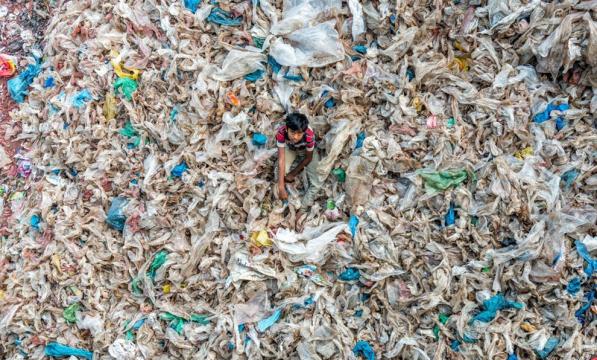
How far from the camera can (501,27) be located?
4.00m

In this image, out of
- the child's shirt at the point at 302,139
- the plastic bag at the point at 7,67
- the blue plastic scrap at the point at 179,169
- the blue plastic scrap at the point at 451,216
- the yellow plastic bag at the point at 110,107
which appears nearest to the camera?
the blue plastic scrap at the point at 451,216

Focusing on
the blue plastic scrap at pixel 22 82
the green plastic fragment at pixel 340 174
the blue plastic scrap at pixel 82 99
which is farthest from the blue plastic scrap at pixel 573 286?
the blue plastic scrap at pixel 22 82

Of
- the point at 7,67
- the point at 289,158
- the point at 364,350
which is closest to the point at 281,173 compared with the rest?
the point at 289,158

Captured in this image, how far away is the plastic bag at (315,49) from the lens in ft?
13.6

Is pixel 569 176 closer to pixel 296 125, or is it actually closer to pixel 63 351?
pixel 296 125

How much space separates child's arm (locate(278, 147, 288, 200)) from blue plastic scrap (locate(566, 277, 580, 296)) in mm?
2177

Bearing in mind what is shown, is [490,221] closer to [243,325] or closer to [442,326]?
[442,326]

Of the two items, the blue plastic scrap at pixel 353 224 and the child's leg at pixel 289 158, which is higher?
the child's leg at pixel 289 158

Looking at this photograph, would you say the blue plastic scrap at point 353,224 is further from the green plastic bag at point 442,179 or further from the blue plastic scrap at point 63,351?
the blue plastic scrap at point 63,351

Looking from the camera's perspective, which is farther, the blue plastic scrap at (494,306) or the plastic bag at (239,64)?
the plastic bag at (239,64)

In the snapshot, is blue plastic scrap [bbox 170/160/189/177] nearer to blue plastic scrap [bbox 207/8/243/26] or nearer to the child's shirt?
the child's shirt

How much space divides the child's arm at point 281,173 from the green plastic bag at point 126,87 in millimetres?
1551

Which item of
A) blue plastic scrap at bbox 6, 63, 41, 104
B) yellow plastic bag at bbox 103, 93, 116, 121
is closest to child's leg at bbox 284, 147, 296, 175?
yellow plastic bag at bbox 103, 93, 116, 121

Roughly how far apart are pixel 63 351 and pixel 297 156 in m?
2.44
